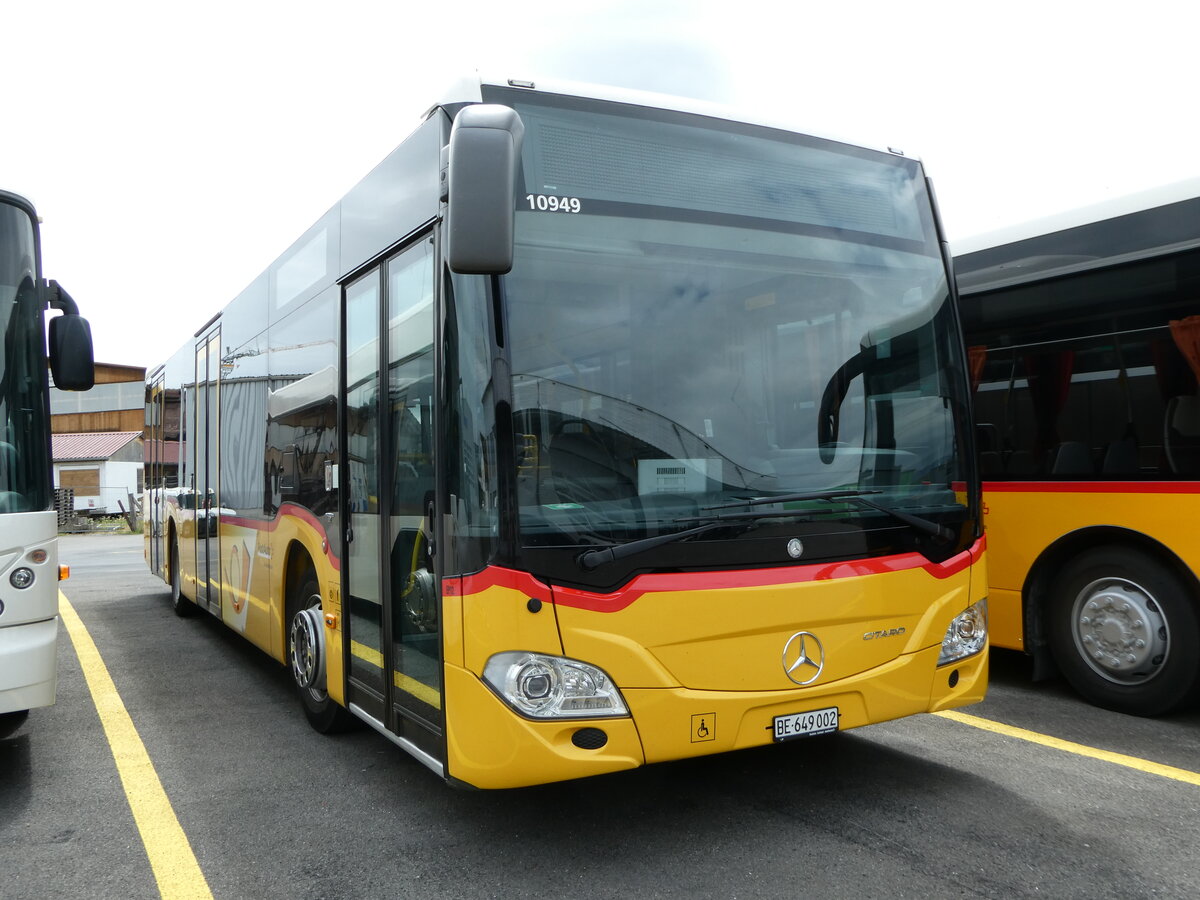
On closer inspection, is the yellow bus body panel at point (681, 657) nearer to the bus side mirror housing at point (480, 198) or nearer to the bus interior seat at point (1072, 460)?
the bus side mirror housing at point (480, 198)

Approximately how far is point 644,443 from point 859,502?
3.20 ft

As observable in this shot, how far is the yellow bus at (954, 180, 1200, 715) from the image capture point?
5594 millimetres

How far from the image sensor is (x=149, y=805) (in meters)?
4.65

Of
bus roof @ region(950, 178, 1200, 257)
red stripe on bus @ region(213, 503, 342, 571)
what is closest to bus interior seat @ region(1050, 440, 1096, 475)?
bus roof @ region(950, 178, 1200, 257)

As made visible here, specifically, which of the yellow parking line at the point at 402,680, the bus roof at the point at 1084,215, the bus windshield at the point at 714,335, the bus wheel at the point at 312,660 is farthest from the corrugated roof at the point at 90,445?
the bus windshield at the point at 714,335

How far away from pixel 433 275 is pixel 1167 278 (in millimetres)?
4180

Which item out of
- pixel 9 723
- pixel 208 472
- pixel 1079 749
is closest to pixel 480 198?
pixel 1079 749

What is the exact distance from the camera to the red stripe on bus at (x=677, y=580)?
3578 millimetres

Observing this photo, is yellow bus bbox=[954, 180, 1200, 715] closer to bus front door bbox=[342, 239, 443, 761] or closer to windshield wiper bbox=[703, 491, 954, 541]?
windshield wiper bbox=[703, 491, 954, 541]

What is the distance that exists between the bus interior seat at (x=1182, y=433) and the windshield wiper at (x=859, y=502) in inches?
79.3

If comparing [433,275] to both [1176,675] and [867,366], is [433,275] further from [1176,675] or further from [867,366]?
[1176,675]

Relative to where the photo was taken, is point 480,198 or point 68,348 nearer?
point 480,198

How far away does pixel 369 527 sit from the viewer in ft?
15.7

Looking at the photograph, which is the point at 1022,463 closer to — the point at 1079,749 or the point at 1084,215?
the point at 1084,215
